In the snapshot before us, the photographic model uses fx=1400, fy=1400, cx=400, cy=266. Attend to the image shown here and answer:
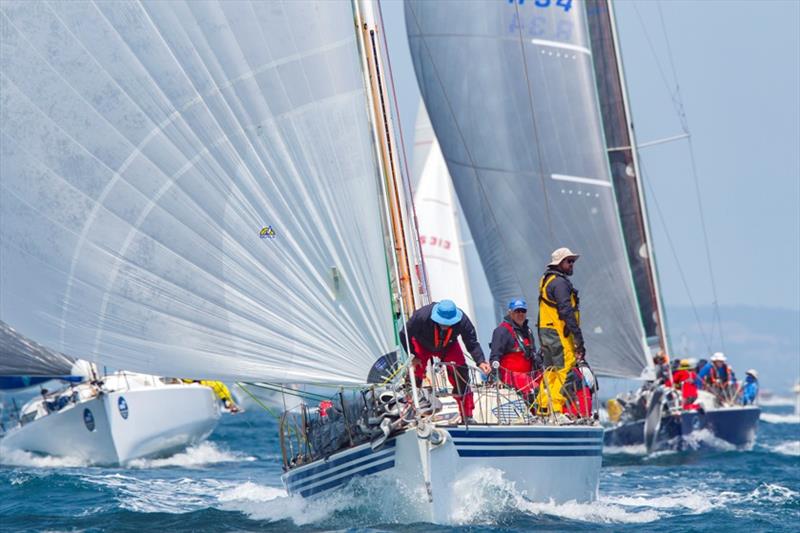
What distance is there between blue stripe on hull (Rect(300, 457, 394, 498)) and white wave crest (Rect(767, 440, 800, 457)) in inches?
530

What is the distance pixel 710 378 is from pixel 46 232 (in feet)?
54.6

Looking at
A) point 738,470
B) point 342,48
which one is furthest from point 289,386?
point 738,470

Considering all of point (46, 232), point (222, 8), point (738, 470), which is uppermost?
point (222, 8)

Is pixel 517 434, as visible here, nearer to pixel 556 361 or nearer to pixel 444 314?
pixel 444 314

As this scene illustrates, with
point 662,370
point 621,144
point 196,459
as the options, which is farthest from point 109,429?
point 621,144

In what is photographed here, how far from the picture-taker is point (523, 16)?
23.2m

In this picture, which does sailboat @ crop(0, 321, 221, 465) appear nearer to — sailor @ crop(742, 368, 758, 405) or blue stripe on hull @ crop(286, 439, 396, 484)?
blue stripe on hull @ crop(286, 439, 396, 484)

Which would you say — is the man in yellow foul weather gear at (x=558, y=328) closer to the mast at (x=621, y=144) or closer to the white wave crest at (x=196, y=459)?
the white wave crest at (x=196, y=459)

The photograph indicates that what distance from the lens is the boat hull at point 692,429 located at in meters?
23.4

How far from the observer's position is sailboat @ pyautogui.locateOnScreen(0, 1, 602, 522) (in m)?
11.8

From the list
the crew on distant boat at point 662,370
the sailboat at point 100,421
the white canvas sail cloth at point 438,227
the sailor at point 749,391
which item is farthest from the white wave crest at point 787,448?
the sailboat at point 100,421

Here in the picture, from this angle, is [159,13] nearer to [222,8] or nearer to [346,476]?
[222,8]

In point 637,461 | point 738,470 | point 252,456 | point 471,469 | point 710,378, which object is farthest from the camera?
point 710,378

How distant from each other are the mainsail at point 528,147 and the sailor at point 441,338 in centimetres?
1072
